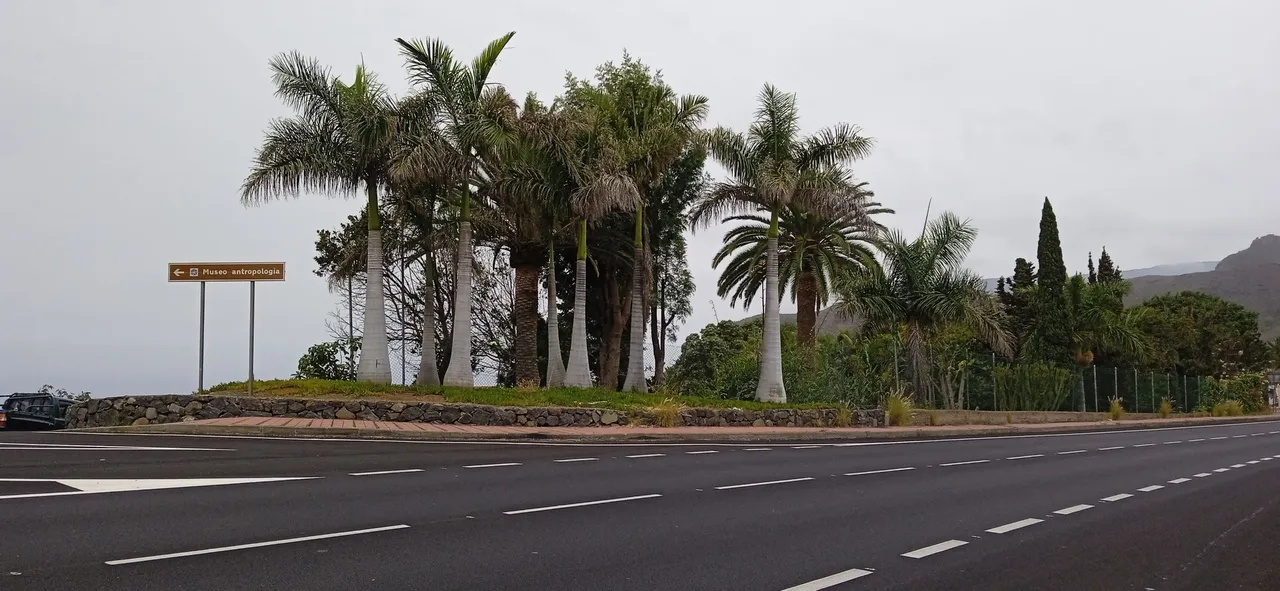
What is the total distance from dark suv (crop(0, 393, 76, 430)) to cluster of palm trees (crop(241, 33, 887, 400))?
8330 mm

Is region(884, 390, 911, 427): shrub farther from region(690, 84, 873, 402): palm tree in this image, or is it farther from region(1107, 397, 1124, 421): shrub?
region(1107, 397, 1124, 421): shrub

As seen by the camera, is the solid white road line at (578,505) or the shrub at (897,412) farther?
the shrub at (897,412)

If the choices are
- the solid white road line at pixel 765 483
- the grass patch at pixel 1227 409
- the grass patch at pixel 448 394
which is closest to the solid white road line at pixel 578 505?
the solid white road line at pixel 765 483

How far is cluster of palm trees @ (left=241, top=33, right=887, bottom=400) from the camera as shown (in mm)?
23672

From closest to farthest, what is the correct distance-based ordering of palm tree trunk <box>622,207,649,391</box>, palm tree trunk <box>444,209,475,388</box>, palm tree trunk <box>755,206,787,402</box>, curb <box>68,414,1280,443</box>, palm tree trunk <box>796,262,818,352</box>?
curb <box>68,414,1280,443</box>
palm tree trunk <box>444,209,475,388</box>
palm tree trunk <box>755,206,787,402</box>
palm tree trunk <box>622,207,649,391</box>
palm tree trunk <box>796,262,818,352</box>

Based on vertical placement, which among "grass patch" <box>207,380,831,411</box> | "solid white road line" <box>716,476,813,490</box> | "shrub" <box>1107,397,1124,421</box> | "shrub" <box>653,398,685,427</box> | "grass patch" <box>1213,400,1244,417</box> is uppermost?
"grass patch" <box>207,380,831,411</box>

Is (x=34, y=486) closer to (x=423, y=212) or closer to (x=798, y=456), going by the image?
(x=798, y=456)

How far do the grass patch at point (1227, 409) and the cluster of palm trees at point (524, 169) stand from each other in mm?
28214

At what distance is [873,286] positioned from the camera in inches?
1238

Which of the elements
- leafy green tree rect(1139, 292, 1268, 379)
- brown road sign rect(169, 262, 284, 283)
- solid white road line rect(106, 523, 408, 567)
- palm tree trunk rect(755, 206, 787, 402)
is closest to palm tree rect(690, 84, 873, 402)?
palm tree trunk rect(755, 206, 787, 402)

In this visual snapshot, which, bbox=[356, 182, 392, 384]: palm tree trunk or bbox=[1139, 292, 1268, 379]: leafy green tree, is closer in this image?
bbox=[356, 182, 392, 384]: palm tree trunk

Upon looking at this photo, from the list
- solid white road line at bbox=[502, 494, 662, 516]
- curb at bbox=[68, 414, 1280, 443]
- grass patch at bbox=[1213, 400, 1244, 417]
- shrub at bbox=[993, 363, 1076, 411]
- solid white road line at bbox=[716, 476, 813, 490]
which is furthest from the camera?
grass patch at bbox=[1213, 400, 1244, 417]

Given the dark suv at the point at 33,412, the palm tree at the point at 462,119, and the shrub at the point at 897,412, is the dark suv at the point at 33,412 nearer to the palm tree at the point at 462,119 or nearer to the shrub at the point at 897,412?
the palm tree at the point at 462,119

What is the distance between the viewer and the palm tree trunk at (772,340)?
2669cm
